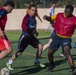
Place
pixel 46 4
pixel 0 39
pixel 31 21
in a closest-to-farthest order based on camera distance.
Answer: pixel 0 39, pixel 31 21, pixel 46 4

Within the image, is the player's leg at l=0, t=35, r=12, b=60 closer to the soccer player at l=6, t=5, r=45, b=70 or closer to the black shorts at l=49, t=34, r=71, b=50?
the black shorts at l=49, t=34, r=71, b=50

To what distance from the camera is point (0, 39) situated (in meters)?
9.31

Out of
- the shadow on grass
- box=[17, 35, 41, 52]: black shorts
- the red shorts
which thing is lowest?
the shadow on grass

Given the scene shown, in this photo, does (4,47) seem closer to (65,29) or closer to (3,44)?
(3,44)

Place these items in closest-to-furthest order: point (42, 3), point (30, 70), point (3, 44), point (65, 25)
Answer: point (3, 44)
point (65, 25)
point (30, 70)
point (42, 3)

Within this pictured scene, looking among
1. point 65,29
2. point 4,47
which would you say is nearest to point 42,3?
point 65,29

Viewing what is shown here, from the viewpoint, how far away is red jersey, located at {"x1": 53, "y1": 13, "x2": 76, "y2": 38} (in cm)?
990

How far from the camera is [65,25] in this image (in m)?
9.93

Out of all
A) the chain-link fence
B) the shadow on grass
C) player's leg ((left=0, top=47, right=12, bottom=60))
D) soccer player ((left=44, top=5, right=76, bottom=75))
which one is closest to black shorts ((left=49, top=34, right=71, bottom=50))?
soccer player ((left=44, top=5, right=76, bottom=75))

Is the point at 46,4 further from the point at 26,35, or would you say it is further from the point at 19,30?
the point at 26,35

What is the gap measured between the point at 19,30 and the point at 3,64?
50.7 ft

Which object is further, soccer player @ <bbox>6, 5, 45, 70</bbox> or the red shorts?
soccer player @ <bbox>6, 5, 45, 70</bbox>

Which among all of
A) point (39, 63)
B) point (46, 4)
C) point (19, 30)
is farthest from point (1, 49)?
point (46, 4)

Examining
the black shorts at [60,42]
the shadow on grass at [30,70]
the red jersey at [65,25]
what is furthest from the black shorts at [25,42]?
the red jersey at [65,25]
